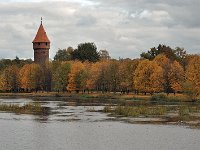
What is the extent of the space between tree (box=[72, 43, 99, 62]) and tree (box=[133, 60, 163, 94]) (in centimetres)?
4870

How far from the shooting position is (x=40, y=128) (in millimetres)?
38125

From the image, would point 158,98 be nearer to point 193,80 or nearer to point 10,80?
point 193,80

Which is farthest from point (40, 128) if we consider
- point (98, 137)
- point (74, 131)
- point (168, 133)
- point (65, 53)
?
point (65, 53)

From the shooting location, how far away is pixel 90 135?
34.5 meters

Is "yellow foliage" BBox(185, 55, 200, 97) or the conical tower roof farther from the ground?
the conical tower roof

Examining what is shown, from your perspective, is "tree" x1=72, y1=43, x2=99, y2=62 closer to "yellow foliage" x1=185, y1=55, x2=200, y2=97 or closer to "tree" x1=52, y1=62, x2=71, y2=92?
"tree" x1=52, y1=62, x2=71, y2=92

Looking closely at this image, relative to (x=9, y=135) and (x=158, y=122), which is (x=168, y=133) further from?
(x=9, y=135)

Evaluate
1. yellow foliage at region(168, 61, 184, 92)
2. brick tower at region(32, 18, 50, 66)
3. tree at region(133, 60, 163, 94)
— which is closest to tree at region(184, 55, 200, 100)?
yellow foliage at region(168, 61, 184, 92)

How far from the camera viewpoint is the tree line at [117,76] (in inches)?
3219

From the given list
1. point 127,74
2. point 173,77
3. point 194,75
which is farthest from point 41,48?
point 194,75

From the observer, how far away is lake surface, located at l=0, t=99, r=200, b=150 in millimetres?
29703

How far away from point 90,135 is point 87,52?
9963 cm

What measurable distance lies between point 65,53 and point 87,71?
6223cm

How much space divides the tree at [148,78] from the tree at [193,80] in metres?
5.50
